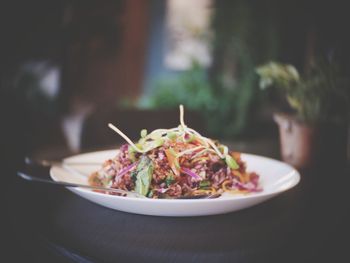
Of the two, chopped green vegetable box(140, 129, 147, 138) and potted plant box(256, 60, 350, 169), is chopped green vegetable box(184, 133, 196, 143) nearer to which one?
chopped green vegetable box(140, 129, 147, 138)

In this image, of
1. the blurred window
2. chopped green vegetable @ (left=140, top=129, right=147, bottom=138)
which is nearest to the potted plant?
chopped green vegetable @ (left=140, top=129, right=147, bottom=138)

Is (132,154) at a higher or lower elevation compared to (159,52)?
lower

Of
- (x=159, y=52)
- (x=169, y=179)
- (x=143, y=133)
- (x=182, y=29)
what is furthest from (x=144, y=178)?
(x=159, y=52)

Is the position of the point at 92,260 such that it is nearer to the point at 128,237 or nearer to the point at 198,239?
the point at 128,237

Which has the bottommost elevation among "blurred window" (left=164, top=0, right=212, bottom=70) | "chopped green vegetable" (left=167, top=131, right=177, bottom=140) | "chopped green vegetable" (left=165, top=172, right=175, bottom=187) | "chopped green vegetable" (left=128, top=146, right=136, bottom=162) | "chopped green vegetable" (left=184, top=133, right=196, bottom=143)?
"chopped green vegetable" (left=165, top=172, right=175, bottom=187)

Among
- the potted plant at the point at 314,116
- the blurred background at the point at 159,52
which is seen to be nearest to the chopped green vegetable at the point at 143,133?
the potted plant at the point at 314,116

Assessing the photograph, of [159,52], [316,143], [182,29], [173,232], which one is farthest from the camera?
[159,52]

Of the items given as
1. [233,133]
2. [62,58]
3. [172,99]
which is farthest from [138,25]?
[233,133]

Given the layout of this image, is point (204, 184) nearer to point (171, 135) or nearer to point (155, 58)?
point (171, 135)
